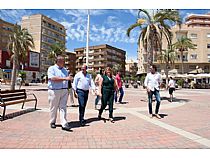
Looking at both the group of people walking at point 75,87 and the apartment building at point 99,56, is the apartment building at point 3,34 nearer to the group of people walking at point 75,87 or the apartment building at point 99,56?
the apartment building at point 99,56

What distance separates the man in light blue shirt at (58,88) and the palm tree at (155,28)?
9.16 meters

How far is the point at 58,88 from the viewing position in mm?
5859

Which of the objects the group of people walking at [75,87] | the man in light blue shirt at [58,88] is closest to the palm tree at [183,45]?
the group of people walking at [75,87]

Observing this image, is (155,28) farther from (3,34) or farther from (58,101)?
(3,34)

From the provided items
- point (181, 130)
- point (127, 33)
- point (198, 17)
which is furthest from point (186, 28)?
point (181, 130)

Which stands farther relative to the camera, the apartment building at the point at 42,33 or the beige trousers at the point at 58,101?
the apartment building at the point at 42,33

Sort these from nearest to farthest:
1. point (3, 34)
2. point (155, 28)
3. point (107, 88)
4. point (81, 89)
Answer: point (81, 89) → point (107, 88) → point (155, 28) → point (3, 34)

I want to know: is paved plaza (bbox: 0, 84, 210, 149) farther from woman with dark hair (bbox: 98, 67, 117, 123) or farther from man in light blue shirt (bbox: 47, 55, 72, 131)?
woman with dark hair (bbox: 98, 67, 117, 123)

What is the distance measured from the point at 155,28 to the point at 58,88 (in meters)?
9.83

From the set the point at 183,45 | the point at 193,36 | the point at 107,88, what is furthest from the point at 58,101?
the point at 193,36

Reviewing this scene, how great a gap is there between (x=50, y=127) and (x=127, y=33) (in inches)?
410

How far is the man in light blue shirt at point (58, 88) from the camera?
579 cm
